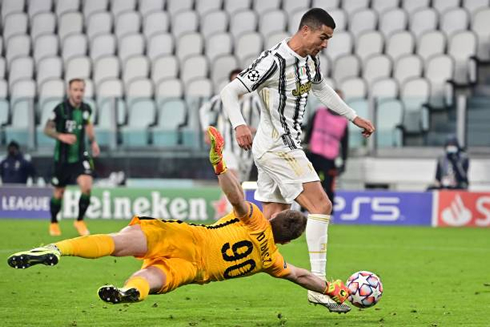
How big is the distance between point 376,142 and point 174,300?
11.1 m

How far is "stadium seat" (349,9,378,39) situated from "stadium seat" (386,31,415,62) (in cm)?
92

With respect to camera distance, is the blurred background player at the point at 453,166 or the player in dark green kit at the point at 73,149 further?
the blurred background player at the point at 453,166

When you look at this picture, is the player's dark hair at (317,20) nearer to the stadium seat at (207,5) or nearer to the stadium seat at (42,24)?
the stadium seat at (207,5)

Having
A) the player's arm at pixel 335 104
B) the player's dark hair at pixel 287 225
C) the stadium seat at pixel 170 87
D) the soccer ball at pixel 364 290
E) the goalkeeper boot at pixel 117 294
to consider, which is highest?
the stadium seat at pixel 170 87

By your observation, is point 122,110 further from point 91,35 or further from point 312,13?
point 312,13

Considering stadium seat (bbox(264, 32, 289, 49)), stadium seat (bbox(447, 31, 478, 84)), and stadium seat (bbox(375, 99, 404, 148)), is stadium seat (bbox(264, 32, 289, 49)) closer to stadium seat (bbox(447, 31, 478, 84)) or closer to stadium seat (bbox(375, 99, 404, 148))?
stadium seat (bbox(447, 31, 478, 84))

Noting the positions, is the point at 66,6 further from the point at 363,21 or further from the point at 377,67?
the point at 377,67

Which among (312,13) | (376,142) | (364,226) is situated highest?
(312,13)

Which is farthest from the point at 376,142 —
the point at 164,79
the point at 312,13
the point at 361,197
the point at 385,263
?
the point at 312,13

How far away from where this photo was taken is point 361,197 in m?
18.8

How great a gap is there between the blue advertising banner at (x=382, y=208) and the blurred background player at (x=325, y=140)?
1646mm

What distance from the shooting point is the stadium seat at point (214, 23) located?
81.3 feet

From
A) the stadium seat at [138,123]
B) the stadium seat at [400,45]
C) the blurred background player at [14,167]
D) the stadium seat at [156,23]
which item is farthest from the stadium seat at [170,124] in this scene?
the stadium seat at [156,23]

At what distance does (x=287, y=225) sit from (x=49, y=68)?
1846 cm
